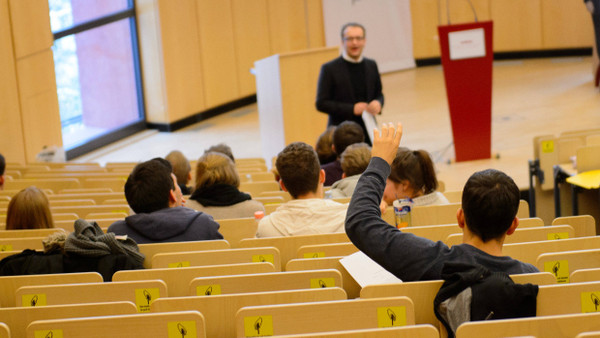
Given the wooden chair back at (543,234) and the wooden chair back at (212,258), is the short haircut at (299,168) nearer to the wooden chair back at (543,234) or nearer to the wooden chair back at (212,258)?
the wooden chair back at (212,258)

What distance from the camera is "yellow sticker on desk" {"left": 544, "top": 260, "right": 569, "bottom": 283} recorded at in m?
3.03

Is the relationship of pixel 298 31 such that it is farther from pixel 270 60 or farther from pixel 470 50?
pixel 470 50

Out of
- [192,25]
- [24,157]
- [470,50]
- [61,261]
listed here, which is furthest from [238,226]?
[192,25]

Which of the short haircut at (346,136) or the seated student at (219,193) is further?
the short haircut at (346,136)

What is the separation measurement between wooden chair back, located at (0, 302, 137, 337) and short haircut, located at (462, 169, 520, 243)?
1.22 meters

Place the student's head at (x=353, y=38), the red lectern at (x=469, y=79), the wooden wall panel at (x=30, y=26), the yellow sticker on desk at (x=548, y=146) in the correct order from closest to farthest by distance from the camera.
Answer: the yellow sticker on desk at (x=548, y=146), the student's head at (x=353, y=38), the red lectern at (x=469, y=79), the wooden wall panel at (x=30, y=26)

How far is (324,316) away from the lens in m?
2.54

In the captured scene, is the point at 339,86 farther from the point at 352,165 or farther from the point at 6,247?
the point at 6,247

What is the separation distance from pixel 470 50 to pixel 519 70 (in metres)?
5.76

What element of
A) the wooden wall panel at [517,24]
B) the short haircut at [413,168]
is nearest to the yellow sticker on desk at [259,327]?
the short haircut at [413,168]

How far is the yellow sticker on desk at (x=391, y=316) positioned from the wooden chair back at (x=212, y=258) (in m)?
1.03

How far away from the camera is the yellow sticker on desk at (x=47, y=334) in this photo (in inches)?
101

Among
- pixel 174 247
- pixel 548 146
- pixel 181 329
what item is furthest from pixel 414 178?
pixel 548 146

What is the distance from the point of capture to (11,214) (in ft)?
13.9
